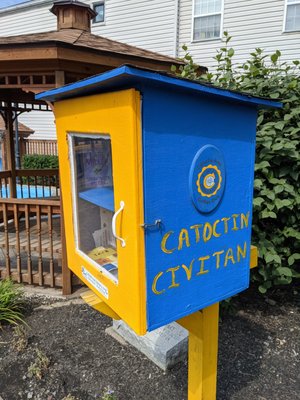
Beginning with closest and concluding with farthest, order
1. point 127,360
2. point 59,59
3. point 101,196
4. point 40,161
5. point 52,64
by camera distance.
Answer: point 101,196 → point 127,360 → point 59,59 → point 52,64 → point 40,161

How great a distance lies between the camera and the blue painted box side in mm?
1104

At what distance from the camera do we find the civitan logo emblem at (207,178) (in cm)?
123

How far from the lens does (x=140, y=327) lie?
117cm

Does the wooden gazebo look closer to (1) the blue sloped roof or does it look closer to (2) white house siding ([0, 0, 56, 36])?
(1) the blue sloped roof

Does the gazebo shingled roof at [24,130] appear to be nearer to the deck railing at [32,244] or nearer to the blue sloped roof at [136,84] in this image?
the deck railing at [32,244]

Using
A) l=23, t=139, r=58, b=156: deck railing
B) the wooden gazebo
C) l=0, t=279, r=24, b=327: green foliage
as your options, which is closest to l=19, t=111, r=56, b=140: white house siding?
l=23, t=139, r=58, b=156: deck railing

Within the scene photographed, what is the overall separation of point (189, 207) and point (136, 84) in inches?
19.0

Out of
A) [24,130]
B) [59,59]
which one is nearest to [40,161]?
[24,130]

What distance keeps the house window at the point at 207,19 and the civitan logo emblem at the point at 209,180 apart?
9520 millimetres

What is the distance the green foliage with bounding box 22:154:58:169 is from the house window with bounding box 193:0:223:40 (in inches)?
283

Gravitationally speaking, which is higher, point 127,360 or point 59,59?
point 59,59

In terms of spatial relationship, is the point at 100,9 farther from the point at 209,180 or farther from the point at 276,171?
the point at 209,180

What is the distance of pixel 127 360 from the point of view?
261 cm

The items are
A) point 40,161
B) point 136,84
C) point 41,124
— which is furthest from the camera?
point 41,124
